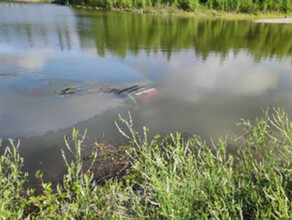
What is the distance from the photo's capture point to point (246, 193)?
2.26m

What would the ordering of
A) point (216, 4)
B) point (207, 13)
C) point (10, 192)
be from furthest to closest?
point (216, 4), point (207, 13), point (10, 192)

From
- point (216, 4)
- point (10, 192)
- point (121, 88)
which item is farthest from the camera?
point (216, 4)

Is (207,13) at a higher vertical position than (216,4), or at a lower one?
lower

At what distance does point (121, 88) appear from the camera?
8094 mm

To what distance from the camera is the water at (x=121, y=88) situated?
588cm

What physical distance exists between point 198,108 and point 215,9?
38.8m

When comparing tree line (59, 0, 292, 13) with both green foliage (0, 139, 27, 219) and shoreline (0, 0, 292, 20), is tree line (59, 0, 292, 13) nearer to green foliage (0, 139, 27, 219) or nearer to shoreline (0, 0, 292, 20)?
shoreline (0, 0, 292, 20)

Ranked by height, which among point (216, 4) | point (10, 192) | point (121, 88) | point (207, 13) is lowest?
point (121, 88)

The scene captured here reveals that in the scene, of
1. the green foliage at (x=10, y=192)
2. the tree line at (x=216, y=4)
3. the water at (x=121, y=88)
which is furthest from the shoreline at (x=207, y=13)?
the green foliage at (x=10, y=192)

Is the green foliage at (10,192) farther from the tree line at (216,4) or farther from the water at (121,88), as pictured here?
the tree line at (216,4)

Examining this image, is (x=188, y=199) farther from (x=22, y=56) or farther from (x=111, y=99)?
(x=22, y=56)

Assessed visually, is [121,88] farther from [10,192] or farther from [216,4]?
[216,4]

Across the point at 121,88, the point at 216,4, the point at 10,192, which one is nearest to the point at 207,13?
the point at 216,4

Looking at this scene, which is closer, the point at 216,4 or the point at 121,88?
the point at 121,88
